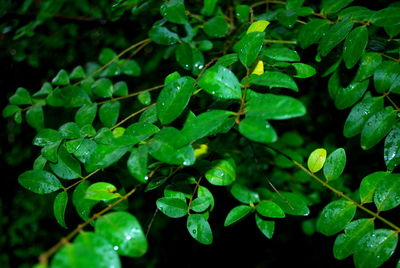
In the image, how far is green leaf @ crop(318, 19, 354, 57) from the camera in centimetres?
84

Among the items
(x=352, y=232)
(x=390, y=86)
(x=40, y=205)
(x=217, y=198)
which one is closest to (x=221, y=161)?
(x=352, y=232)

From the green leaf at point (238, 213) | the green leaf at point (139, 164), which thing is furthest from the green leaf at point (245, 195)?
the green leaf at point (139, 164)

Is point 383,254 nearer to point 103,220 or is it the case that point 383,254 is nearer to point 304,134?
point 103,220

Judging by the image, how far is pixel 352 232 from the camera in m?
0.81

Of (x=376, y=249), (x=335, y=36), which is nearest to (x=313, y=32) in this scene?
(x=335, y=36)

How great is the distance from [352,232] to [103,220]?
57 centimetres

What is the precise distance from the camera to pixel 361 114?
925 millimetres

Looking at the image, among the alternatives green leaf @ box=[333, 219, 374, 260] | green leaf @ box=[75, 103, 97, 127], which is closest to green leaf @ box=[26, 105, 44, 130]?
green leaf @ box=[75, 103, 97, 127]

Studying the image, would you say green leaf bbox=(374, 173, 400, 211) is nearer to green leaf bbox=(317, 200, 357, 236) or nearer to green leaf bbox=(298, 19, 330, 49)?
green leaf bbox=(317, 200, 357, 236)

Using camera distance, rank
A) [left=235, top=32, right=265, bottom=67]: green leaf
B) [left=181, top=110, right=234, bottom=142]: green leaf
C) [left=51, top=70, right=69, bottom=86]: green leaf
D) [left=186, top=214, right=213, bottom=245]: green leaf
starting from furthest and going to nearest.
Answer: [left=51, top=70, right=69, bottom=86]: green leaf
[left=186, top=214, right=213, bottom=245]: green leaf
[left=235, top=32, right=265, bottom=67]: green leaf
[left=181, top=110, right=234, bottom=142]: green leaf

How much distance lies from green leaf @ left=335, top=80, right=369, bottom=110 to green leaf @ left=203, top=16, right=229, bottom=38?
411mm

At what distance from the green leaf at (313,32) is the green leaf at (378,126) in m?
0.25

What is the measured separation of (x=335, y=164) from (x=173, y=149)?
0.47m

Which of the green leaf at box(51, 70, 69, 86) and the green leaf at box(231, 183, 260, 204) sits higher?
the green leaf at box(51, 70, 69, 86)
